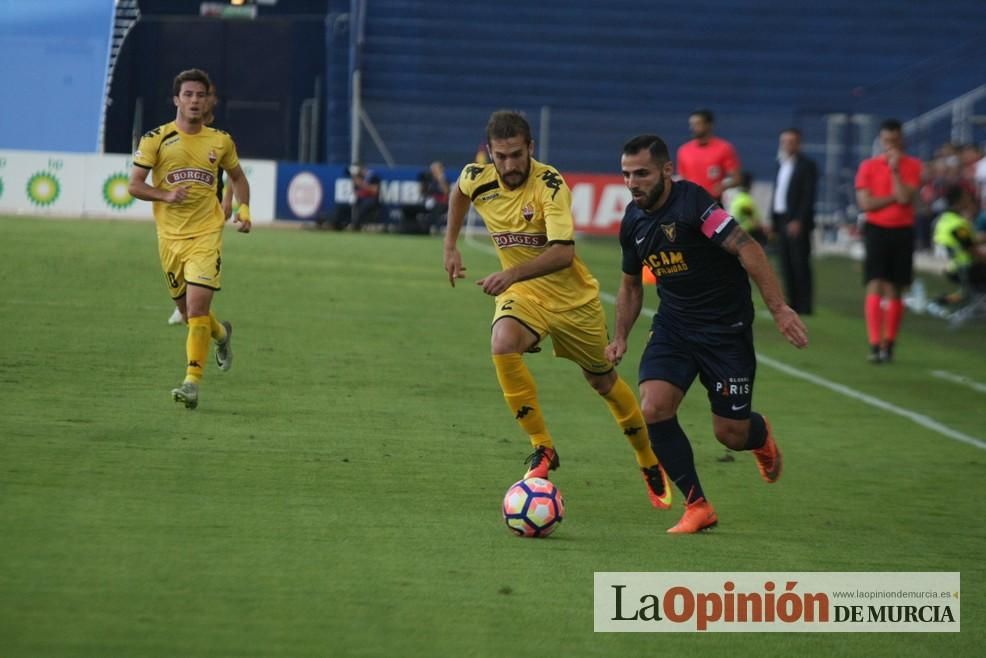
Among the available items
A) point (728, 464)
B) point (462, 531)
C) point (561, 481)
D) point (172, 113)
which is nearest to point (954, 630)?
point (462, 531)

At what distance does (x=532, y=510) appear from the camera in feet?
22.5

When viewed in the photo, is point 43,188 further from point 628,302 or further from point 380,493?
point 628,302

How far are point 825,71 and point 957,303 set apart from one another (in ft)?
76.9

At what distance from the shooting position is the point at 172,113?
1337cm

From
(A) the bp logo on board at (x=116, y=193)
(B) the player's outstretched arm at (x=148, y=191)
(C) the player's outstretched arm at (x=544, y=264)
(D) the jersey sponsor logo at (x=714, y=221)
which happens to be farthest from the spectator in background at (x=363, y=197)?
(D) the jersey sponsor logo at (x=714, y=221)

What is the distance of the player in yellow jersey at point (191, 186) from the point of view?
426 inches

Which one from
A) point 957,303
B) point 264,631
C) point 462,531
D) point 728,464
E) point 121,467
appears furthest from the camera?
point 957,303

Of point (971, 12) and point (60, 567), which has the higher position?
point (971, 12)

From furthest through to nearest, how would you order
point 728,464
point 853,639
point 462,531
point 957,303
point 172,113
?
point 957,303
point 172,113
point 728,464
point 462,531
point 853,639

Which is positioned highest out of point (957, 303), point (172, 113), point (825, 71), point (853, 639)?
Result: point (825, 71)

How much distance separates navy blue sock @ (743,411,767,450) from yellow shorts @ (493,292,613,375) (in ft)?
2.56

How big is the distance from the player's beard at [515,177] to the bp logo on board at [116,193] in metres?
25.3

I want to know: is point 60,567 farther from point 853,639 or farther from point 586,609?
point 853,639
